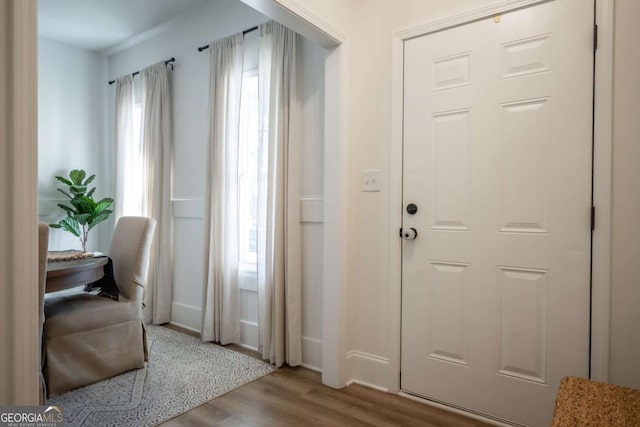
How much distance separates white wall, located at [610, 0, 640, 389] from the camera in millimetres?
1503

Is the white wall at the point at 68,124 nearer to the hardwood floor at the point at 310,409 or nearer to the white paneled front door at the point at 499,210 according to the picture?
the hardwood floor at the point at 310,409

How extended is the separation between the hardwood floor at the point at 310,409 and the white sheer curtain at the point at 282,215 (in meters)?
0.34

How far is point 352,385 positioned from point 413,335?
1.72ft

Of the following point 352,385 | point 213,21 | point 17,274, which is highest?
point 213,21

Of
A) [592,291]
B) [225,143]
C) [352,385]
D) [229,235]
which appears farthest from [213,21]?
[592,291]

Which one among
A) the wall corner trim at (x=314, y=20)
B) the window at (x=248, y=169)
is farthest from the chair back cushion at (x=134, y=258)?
the wall corner trim at (x=314, y=20)

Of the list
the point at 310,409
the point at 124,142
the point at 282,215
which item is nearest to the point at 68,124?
the point at 124,142

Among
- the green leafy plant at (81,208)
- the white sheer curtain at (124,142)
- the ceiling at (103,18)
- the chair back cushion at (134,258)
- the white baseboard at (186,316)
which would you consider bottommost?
the white baseboard at (186,316)

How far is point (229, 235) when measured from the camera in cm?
292

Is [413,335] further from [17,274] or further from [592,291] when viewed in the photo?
[17,274]

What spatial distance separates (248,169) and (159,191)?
1087 millimetres

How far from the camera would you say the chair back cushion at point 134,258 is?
8.00 feet

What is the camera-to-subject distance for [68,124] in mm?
4270

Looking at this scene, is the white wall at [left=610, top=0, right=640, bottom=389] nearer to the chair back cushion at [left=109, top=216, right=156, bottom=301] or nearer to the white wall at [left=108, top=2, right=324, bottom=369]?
the white wall at [left=108, top=2, right=324, bottom=369]
